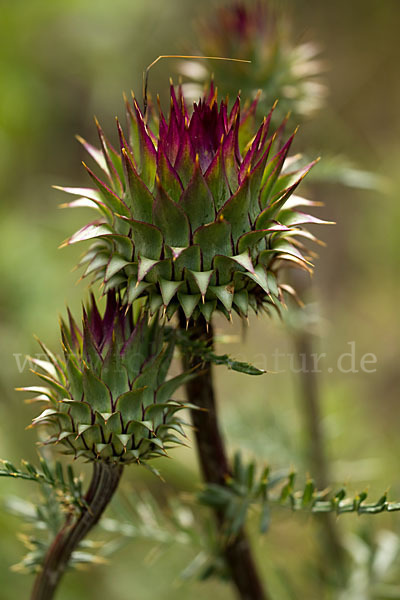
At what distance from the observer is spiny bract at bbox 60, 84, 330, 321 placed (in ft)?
5.03

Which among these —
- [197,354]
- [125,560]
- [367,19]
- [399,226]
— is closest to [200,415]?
[197,354]

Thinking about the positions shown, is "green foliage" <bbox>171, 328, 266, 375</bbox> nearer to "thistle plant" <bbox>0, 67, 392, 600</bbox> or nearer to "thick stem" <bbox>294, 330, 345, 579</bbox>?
"thistle plant" <bbox>0, 67, 392, 600</bbox>

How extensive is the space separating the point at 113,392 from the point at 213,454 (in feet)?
1.56

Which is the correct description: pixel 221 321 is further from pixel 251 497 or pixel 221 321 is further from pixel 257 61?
pixel 251 497

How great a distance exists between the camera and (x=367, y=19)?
7289 mm

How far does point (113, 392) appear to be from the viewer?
1.63 m

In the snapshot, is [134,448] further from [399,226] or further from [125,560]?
[399,226]

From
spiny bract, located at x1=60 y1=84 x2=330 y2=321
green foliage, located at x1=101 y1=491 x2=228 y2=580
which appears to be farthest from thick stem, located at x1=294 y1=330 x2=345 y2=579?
spiny bract, located at x1=60 y1=84 x2=330 y2=321

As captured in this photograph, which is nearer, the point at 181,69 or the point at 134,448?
the point at 134,448

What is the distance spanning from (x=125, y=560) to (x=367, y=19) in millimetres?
6241

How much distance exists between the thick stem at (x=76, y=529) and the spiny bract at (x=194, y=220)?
50cm

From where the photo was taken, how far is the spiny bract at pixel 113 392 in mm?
1596

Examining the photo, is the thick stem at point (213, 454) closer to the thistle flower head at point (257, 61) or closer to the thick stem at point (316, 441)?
the thick stem at point (316, 441)

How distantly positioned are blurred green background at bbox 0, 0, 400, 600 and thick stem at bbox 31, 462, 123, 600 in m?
0.84
